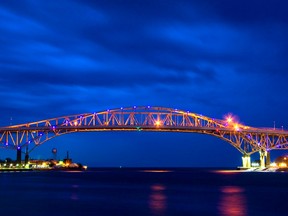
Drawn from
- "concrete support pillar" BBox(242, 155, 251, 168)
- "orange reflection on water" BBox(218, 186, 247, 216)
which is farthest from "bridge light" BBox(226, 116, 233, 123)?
"orange reflection on water" BBox(218, 186, 247, 216)

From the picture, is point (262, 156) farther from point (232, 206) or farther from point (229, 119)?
point (232, 206)

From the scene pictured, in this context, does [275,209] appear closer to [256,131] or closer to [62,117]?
[256,131]

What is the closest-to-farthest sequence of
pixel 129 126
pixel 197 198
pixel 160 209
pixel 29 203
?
pixel 160 209 < pixel 29 203 < pixel 197 198 < pixel 129 126

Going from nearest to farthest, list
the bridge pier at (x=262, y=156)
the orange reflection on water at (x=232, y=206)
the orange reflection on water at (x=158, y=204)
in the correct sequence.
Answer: the orange reflection on water at (x=232, y=206)
the orange reflection on water at (x=158, y=204)
the bridge pier at (x=262, y=156)

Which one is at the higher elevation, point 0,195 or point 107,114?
point 107,114

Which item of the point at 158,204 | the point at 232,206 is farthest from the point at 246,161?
the point at 158,204

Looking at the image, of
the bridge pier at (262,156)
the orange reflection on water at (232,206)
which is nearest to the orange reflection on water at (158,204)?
the orange reflection on water at (232,206)

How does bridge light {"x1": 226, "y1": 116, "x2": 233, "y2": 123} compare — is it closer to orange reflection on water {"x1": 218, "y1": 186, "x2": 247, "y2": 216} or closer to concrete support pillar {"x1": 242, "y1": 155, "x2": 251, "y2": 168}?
concrete support pillar {"x1": 242, "y1": 155, "x2": 251, "y2": 168}

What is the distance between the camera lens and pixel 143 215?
3562 centimetres

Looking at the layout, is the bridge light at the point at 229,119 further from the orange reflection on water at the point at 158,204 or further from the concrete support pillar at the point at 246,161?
the orange reflection on water at the point at 158,204

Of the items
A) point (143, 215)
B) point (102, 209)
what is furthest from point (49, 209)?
point (143, 215)

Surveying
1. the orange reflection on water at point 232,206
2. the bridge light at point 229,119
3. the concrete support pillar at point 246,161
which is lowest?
the orange reflection on water at point 232,206

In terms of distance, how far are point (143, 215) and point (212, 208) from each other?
6.34 metres

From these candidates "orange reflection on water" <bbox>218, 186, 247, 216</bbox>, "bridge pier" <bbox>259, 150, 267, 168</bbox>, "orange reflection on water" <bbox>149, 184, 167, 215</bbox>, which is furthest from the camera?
"bridge pier" <bbox>259, 150, 267, 168</bbox>
